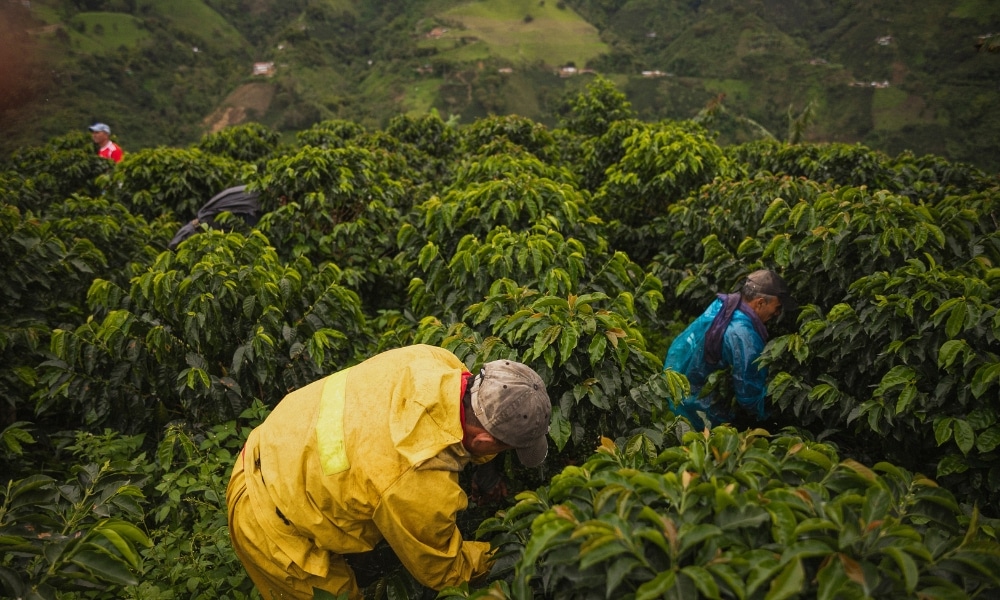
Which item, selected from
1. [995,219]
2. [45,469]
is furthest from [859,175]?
[45,469]

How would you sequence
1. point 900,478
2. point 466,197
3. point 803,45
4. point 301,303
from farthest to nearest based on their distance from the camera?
point 803,45 < point 466,197 < point 301,303 < point 900,478

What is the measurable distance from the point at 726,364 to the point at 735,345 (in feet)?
0.75

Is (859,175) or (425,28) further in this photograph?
(425,28)

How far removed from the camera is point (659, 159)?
6656mm

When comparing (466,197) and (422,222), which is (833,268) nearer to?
(466,197)

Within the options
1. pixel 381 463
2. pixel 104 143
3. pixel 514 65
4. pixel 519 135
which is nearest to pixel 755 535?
pixel 381 463

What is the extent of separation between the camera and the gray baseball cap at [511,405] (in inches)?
90.9

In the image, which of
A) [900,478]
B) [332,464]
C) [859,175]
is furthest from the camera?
[859,175]

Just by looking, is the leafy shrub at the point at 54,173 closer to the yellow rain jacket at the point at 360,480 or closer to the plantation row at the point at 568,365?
the plantation row at the point at 568,365

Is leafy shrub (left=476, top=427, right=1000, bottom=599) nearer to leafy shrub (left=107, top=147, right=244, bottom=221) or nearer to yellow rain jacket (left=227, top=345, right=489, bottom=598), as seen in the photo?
yellow rain jacket (left=227, top=345, right=489, bottom=598)

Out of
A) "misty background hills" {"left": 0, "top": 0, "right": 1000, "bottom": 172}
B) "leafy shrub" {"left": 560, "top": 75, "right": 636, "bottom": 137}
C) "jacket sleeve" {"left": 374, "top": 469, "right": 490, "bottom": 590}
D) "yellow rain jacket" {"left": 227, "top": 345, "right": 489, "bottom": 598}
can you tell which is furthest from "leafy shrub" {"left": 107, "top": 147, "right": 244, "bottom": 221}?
"misty background hills" {"left": 0, "top": 0, "right": 1000, "bottom": 172}

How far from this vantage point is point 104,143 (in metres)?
9.48

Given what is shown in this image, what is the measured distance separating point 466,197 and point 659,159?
9.50 ft

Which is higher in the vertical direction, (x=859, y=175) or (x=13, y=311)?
(x=859, y=175)
